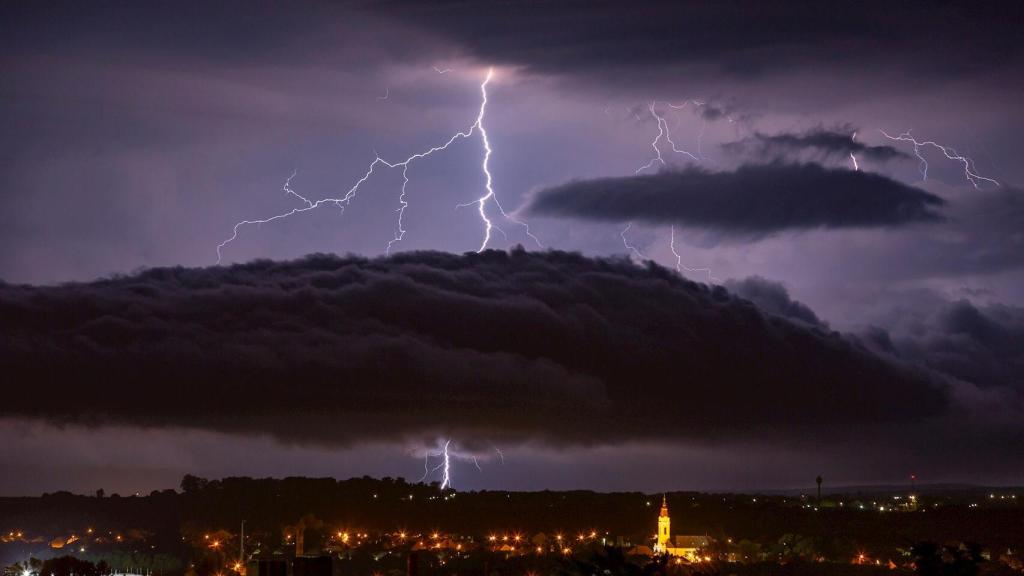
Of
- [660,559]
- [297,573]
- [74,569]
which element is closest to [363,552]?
[74,569]

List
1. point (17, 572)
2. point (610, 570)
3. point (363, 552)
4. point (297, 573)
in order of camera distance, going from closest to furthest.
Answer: point (610, 570) → point (297, 573) → point (17, 572) → point (363, 552)

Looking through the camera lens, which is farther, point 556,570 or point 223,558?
point 223,558

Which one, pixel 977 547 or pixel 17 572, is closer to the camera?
pixel 977 547

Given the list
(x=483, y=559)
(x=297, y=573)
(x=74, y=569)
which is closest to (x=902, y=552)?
(x=483, y=559)

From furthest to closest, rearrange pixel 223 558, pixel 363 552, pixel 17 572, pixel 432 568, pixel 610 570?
pixel 363 552
pixel 432 568
pixel 223 558
pixel 17 572
pixel 610 570

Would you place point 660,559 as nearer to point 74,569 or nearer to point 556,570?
point 556,570

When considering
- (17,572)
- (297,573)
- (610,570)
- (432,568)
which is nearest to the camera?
(610,570)

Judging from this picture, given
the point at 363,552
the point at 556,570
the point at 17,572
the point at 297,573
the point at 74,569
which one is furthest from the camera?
the point at 363,552

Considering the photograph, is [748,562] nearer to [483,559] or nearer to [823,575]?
[823,575]
